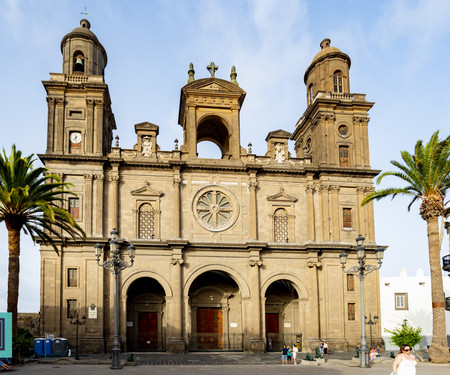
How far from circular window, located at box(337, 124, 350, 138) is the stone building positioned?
0.31ft

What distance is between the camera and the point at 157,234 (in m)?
42.1

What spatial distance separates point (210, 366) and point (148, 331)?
13.4 metres

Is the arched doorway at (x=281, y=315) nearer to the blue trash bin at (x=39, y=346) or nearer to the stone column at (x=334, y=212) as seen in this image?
the stone column at (x=334, y=212)

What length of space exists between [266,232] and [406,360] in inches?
1171

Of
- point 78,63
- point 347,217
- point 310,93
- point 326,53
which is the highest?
point 326,53

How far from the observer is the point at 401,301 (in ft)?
158

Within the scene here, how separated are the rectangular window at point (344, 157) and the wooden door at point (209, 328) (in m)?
15.2

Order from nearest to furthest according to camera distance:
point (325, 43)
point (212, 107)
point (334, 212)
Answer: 1. point (334, 212)
2. point (212, 107)
3. point (325, 43)

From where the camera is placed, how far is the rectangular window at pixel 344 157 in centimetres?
4542

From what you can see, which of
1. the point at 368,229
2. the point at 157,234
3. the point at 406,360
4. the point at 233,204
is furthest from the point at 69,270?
the point at 406,360

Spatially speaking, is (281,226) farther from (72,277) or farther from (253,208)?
(72,277)

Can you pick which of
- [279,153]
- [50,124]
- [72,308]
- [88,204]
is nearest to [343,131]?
[279,153]

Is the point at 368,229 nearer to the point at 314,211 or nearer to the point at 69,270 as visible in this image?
the point at 314,211

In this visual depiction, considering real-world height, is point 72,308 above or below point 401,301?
above
